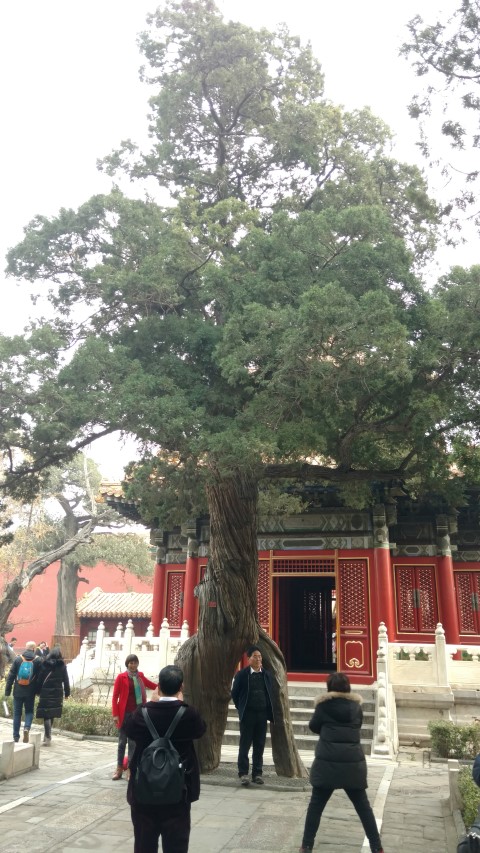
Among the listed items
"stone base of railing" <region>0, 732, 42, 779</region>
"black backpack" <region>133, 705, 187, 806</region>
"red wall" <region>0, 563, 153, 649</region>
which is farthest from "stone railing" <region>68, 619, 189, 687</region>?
"red wall" <region>0, 563, 153, 649</region>

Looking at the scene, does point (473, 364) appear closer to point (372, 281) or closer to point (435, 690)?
point (372, 281)

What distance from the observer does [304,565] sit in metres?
13.7

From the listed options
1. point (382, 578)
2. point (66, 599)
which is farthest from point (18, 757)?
point (66, 599)

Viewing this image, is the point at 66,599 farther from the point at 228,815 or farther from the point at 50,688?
the point at 228,815

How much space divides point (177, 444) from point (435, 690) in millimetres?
6637

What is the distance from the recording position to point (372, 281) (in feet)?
23.8

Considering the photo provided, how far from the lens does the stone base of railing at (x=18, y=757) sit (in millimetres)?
6707

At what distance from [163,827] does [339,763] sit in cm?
133

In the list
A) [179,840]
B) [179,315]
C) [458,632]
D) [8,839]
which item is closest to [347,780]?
[179,840]

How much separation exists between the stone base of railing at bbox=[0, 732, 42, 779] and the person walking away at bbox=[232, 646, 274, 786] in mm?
2364

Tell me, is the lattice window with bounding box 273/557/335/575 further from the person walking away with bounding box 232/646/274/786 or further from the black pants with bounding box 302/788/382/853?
the black pants with bounding box 302/788/382/853

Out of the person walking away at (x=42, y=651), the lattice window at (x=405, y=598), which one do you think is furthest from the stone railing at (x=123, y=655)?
the lattice window at (x=405, y=598)

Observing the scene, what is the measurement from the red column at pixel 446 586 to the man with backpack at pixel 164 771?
35.2ft

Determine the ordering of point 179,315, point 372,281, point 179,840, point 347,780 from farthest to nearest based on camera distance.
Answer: point 179,315 < point 372,281 < point 347,780 < point 179,840
